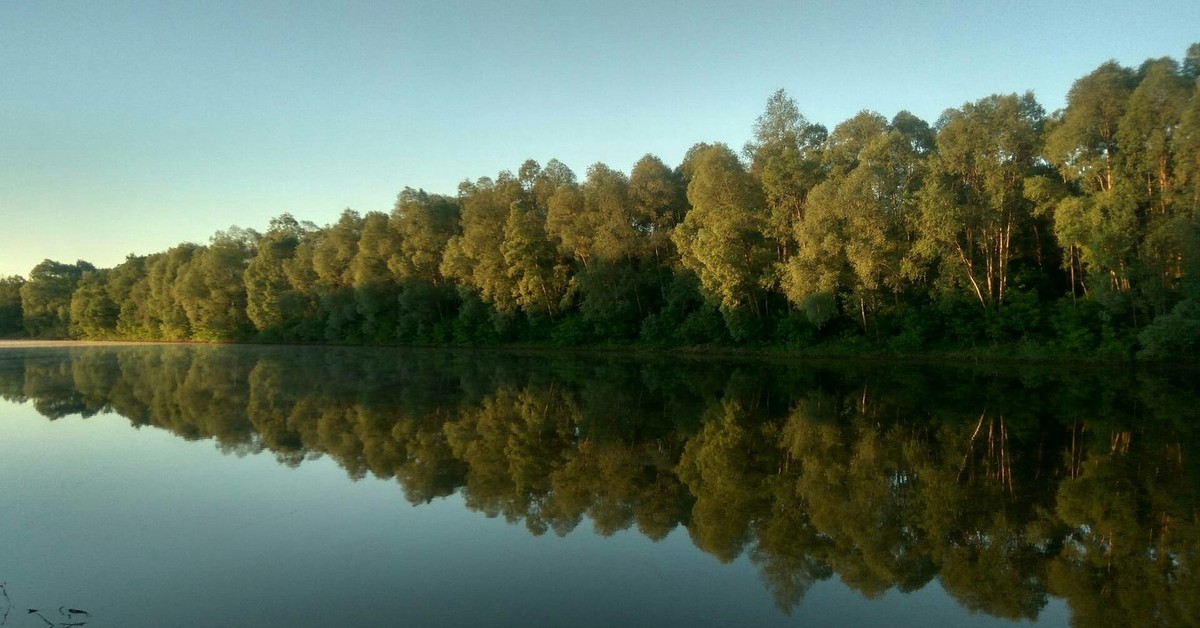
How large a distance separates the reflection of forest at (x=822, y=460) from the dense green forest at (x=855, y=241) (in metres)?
6.55

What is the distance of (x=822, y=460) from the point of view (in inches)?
546

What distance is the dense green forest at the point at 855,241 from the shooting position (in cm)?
3158

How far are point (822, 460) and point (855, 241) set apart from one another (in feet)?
84.9

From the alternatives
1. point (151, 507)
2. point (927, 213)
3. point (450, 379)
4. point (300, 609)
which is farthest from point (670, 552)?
point (927, 213)

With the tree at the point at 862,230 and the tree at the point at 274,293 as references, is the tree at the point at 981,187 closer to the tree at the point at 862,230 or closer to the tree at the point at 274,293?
the tree at the point at 862,230

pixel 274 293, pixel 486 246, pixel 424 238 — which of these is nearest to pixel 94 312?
pixel 274 293

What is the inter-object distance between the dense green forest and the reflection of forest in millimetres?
6548

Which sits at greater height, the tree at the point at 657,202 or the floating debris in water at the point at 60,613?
the tree at the point at 657,202

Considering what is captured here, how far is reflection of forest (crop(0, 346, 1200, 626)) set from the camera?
332 inches

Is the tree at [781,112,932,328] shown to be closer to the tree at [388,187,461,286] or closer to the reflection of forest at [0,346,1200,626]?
the reflection of forest at [0,346,1200,626]

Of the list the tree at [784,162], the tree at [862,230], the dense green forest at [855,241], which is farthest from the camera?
the tree at [784,162]

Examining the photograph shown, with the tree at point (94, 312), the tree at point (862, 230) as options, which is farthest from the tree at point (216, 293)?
the tree at point (862, 230)

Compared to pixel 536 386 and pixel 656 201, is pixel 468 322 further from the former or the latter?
pixel 536 386

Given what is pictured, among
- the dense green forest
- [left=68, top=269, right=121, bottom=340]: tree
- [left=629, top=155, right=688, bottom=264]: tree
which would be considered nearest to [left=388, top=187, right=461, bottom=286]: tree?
the dense green forest
